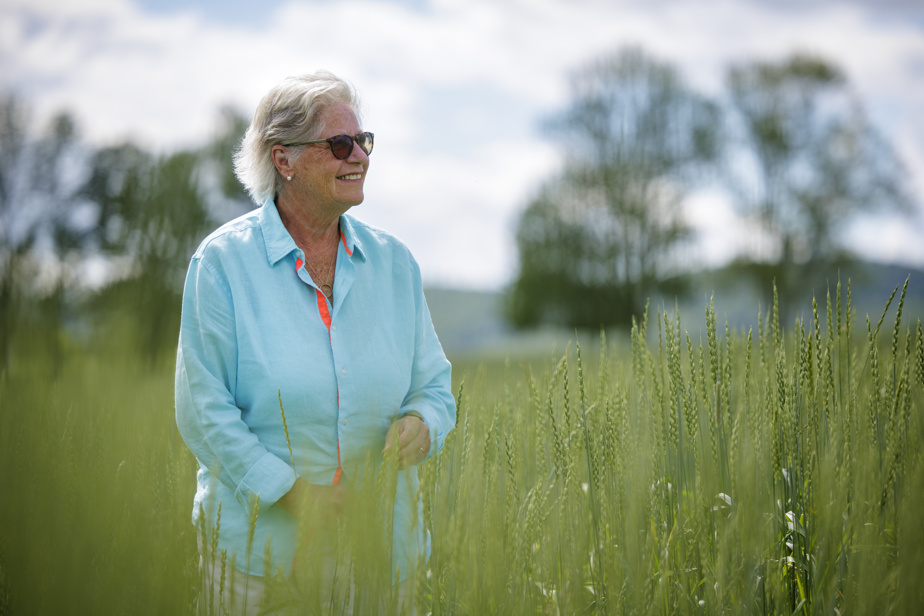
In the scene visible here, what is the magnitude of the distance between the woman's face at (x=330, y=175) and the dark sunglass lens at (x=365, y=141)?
7 cm

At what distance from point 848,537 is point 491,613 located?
1.01 metres

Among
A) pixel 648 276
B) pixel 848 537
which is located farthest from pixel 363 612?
pixel 648 276

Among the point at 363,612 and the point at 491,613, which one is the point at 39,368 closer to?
the point at 363,612

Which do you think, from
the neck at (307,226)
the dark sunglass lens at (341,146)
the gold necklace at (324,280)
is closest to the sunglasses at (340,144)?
the dark sunglass lens at (341,146)

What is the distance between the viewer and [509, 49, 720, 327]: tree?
24297 millimetres

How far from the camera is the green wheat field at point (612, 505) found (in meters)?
1.21

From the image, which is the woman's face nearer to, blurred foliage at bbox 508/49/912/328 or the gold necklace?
the gold necklace

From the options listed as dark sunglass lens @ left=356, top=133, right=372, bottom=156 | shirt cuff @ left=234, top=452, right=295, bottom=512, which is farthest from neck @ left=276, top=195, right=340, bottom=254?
shirt cuff @ left=234, top=452, right=295, bottom=512

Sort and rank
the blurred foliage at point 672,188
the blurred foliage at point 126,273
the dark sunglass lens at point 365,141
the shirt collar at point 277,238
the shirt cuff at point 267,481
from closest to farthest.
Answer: the blurred foliage at point 126,273 < the shirt cuff at point 267,481 < the shirt collar at point 277,238 < the dark sunglass lens at point 365,141 < the blurred foliage at point 672,188

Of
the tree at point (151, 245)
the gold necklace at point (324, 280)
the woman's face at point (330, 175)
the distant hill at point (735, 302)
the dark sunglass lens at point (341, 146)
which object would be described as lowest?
the distant hill at point (735, 302)

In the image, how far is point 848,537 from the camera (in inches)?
69.3

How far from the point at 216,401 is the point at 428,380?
73 centimetres

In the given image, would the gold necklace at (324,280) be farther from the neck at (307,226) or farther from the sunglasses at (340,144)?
the sunglasses at (340,144)

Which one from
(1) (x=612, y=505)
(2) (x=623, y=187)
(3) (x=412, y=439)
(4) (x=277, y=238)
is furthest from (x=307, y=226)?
(2) (x=623, y=187)
